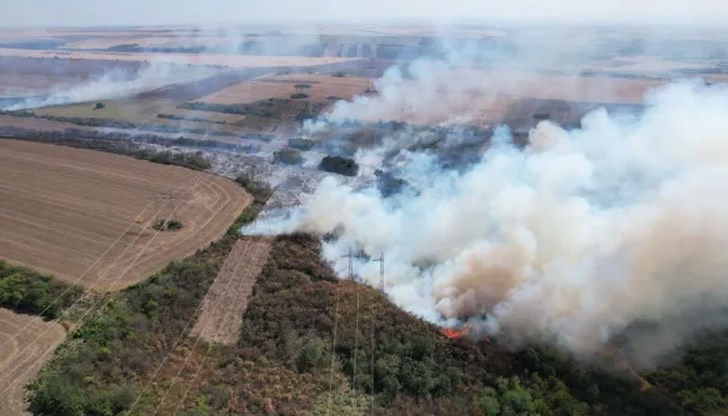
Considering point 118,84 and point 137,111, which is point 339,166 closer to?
point 137,111

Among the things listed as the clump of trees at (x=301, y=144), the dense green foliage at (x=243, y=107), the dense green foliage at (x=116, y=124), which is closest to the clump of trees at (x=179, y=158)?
the clump of trees at (x=301, y=144)

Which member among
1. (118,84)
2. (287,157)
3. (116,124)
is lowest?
(118,84)

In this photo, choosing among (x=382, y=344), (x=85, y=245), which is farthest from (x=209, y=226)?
(x=382, y=344)

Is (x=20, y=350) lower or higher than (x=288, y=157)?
lower

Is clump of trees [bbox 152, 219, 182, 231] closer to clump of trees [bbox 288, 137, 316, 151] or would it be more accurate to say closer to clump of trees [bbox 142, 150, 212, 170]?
clump of trees [bbox 142, 150, 212, 170]

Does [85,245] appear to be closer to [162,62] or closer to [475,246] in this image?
[475,246]

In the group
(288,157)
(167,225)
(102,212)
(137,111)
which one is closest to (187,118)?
(137,111)
